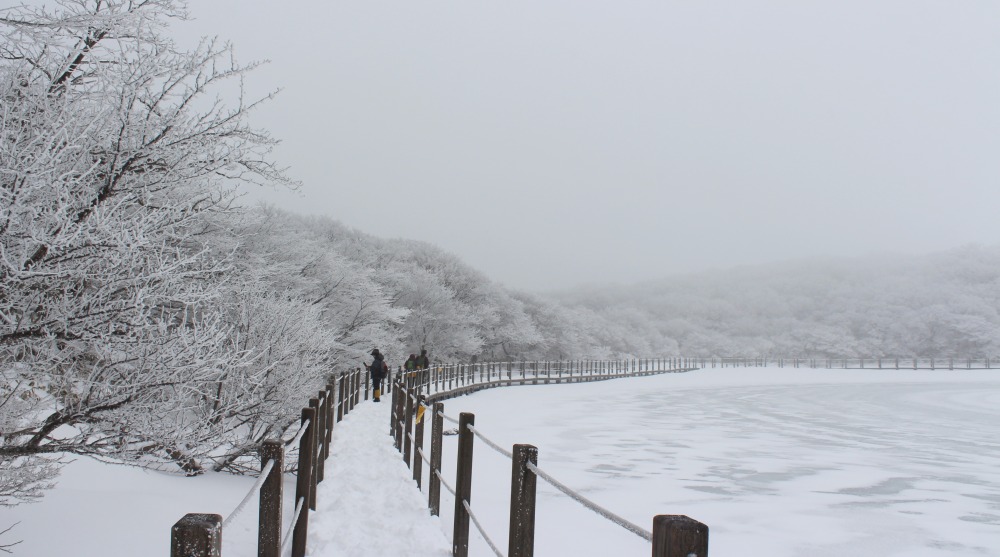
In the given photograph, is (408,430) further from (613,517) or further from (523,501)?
(613,517)

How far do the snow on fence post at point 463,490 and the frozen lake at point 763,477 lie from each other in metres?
2.28

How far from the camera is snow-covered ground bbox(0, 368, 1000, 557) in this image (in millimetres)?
6758

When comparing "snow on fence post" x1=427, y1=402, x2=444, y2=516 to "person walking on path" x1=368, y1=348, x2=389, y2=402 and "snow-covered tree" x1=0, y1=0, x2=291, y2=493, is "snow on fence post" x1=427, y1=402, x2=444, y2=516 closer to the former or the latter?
"snow-covered tree" x1=0, y1=0, x2=291, y2=493

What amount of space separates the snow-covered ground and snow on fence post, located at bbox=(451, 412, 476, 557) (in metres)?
0.44

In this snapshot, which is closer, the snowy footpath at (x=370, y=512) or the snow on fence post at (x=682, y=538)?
the snow on fence post at (x=682, y=538)

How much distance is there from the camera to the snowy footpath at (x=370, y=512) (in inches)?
219

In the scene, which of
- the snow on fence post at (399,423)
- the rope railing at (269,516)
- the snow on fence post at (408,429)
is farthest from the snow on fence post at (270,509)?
the snow on fence post at (399,423)

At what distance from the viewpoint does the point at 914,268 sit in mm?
139125

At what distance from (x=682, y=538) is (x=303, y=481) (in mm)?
3619

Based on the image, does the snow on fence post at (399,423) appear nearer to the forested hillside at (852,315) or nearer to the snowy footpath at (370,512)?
the snowy footpath at (370,512)

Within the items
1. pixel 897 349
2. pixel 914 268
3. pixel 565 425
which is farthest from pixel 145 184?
pixel 914 268

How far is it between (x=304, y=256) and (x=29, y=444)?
75.7 feet

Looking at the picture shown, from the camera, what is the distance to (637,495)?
1027 centimetres

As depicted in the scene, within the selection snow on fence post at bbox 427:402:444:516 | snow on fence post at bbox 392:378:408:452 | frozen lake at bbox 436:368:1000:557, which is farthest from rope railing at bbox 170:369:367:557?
snow on fence post at bbox 392:378:408:452
